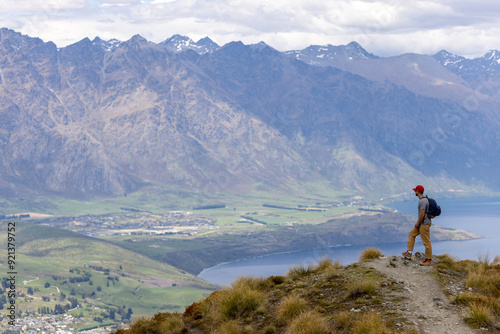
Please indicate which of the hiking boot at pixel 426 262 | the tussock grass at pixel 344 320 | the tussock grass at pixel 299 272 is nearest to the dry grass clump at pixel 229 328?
the tussock grass at pixel 344 320

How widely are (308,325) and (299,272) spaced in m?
9.09

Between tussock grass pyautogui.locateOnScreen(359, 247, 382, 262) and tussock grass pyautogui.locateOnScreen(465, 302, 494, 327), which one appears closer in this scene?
tussock grass pyautogui.locateOnScreen(465, 302, 494, 327)

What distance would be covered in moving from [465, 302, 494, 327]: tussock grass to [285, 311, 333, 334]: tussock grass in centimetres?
510

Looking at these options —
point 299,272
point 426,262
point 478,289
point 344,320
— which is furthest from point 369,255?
point 344,320

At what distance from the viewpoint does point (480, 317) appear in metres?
20.6

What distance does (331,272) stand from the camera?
2755 centimetres

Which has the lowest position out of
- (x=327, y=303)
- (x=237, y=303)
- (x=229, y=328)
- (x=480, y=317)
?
(x=229, y=328)

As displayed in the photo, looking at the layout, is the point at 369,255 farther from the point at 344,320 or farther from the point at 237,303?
the point at 344,320

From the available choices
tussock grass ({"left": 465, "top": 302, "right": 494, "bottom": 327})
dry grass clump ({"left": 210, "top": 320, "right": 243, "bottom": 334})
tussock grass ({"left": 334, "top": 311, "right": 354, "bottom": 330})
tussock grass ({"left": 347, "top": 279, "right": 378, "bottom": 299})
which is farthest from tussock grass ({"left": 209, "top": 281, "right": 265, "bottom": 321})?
tussock grass ({"left": 465, "top": 302, "right": 494, "bottom": 327})

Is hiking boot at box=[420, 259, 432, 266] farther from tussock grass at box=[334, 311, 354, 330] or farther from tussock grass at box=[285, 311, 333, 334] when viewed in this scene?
tussock grass at box=[285, 311, 333, 334]

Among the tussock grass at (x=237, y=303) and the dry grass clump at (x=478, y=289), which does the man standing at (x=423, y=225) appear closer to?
the dry grass clump at (x=478, y=289)

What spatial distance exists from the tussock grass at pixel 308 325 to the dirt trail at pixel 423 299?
3110mm

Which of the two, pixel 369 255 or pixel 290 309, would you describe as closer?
pixel 290 309

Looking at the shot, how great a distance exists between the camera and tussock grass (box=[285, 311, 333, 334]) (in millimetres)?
20812
